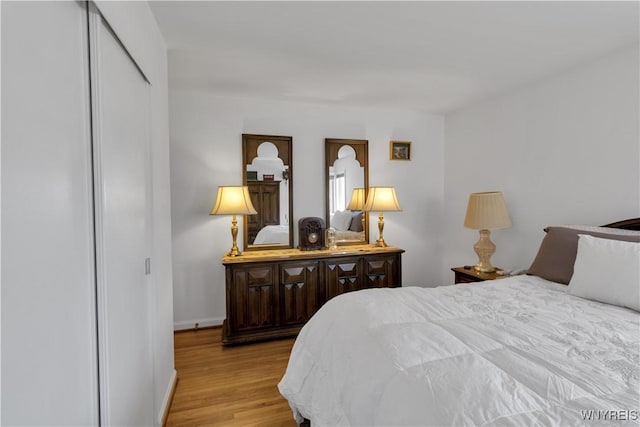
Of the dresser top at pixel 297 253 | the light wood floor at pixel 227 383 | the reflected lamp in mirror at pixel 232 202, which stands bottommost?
the light wood floor at pixel 227 383

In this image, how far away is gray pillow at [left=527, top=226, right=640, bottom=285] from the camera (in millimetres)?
2035

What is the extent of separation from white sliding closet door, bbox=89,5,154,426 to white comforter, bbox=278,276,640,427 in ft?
Answer: 2.53

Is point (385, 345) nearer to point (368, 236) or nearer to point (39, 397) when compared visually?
point (39, 397)

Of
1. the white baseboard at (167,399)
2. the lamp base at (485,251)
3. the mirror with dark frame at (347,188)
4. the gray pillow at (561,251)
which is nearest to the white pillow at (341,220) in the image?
the mirror with dark frame at (347,188)

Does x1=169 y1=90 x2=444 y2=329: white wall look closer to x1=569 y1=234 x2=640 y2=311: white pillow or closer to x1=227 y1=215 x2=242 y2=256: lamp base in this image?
x1=227 y1=215 x2=242 y2=256: lamp base

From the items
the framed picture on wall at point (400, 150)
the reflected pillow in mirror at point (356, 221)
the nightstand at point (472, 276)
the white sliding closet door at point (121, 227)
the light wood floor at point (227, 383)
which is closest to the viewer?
the white sliding closet door at point (121, 227)

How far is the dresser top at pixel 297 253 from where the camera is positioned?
2.88 m

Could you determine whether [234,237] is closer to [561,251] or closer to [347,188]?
[347,188]

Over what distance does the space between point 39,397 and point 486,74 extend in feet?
10.9

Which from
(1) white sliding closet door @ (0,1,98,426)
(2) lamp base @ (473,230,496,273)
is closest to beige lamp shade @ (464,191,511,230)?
(2) lamp base @ (473,230,496,273)

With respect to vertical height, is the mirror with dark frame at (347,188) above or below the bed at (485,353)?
above

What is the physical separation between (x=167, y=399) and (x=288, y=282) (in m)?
1.32

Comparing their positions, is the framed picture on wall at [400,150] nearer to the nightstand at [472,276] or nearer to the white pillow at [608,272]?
the nightstand at [472,276]

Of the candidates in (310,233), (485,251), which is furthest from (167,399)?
(485,251)
